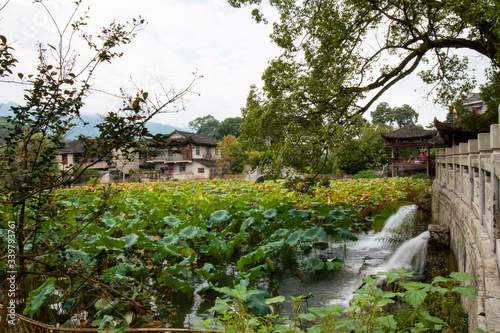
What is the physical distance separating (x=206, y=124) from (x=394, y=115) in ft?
115

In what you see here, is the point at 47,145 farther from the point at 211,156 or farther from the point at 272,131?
the point at 211,156

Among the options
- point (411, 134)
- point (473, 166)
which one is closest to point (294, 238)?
point (473, 166)

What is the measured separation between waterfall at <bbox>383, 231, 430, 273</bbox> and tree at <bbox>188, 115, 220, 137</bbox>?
64412 mm

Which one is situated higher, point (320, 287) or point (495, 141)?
point (495, 141)

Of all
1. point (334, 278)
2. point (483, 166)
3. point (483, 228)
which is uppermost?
point (483, 166)

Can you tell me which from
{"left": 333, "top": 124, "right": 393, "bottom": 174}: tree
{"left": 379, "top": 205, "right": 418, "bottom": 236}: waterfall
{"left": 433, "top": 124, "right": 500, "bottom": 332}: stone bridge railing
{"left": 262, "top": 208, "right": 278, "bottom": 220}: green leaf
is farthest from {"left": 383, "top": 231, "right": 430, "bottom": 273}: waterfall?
{"left": 333, "top": 124, "right": 393, "bottom": 174}: tree

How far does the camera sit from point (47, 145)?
9.55 feet

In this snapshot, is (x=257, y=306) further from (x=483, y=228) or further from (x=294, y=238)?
(x=483, y=228)

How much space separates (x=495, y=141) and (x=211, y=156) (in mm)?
39876

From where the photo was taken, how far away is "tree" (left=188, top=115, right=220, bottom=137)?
69.8 metres

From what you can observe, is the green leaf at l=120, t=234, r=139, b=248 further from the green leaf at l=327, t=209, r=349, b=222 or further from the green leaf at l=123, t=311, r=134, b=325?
the green leaf at l=327, t=209, r=349, b=222

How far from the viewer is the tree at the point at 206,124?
69.8 meters

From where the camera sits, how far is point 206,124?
6994cm

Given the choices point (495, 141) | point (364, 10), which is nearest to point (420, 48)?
point (364, 10)
